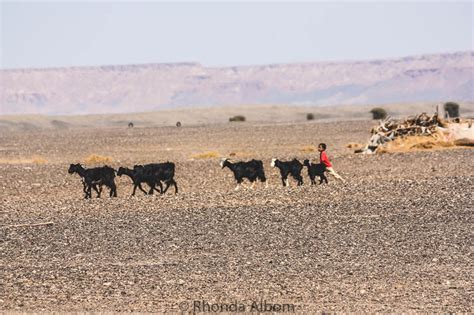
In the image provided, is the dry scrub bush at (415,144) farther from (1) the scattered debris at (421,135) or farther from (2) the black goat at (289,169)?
(2) the black goat at (289,169)

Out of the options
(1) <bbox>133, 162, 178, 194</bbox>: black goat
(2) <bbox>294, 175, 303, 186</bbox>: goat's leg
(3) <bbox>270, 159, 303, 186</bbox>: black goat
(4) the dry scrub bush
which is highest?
(1) <bbox>133, 162, 178, 194</bbox>: black goat

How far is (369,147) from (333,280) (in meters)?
23.0

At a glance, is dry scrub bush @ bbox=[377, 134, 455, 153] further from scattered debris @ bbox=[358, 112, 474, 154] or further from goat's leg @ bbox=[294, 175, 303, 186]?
goat's leg @ bbox=[294, 175, 303, 186]

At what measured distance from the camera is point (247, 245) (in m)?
16.8

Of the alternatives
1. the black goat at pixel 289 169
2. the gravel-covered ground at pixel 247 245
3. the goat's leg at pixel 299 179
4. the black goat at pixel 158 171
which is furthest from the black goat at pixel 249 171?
the black goat at pixel 158 171

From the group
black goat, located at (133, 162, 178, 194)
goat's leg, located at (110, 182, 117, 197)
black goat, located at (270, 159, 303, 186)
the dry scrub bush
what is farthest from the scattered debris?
goat's leg, located at (110, 182, 117, 197)

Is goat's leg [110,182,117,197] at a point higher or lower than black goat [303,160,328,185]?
lower

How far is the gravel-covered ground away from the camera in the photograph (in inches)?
504

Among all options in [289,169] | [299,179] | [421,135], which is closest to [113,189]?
[289,169]

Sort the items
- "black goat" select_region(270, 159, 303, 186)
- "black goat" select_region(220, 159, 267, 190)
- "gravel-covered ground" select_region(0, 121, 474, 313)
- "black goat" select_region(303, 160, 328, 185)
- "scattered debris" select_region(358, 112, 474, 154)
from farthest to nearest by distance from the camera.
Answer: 1. "scattered debris" select_region(358, 112, 474, 154)
2. "black goat" select_region(270, 159, 303, 186)
3. "black goat" select_region(220, 159, 267, 190)
4. "black goat" select_region(303, 160, 328, 185)
5. "gravel-covered ground" select_region(0, 121, 474, 313)

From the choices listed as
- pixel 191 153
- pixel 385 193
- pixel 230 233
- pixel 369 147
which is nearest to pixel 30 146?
pixel 191 153

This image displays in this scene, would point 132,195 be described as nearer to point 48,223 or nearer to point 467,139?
point 48,223

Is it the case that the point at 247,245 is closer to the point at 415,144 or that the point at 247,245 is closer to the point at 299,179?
the point at 299,179

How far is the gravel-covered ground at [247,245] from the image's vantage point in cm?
1280
